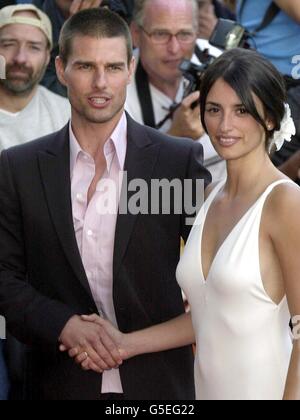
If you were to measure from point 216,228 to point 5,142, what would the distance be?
147 centimetres

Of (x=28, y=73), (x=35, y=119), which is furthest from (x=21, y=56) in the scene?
(x=35, y=119)

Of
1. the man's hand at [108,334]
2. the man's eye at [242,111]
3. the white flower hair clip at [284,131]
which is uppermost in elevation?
the man's eye at [242,111]

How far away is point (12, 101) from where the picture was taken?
4.39 meters

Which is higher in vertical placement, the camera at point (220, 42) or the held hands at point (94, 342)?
the camera at point (220, 42)

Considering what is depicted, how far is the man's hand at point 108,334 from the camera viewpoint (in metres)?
3.14

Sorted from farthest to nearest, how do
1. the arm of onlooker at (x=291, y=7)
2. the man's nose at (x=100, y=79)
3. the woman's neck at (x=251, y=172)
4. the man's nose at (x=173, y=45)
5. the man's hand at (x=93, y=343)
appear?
the man's nose at (x=173, y=45)
the arm of onlooker at (x=291, y=7)
the man's nose at (x=100, y=79)
the man's hand at (x=93, y=343)
the woman's neck at (x=251, y=172)

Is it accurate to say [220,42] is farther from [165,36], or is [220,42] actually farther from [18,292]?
[18,292]

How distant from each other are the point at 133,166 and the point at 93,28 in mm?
492

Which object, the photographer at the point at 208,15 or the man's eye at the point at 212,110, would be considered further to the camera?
the photographer at the point at 208,15

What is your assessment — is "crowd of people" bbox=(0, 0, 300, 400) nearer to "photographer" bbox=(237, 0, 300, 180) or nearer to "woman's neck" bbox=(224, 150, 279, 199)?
"woman's neck" bbox=(224, 150, 279, 199)

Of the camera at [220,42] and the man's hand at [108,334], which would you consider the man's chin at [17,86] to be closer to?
the camera at [220,42]

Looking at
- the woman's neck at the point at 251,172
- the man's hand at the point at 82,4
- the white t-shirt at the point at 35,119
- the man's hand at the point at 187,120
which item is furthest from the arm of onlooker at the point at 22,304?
the man's hand at the point at 82,4

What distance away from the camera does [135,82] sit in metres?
4.46

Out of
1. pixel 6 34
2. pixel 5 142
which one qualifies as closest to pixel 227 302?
pixel 5 142
